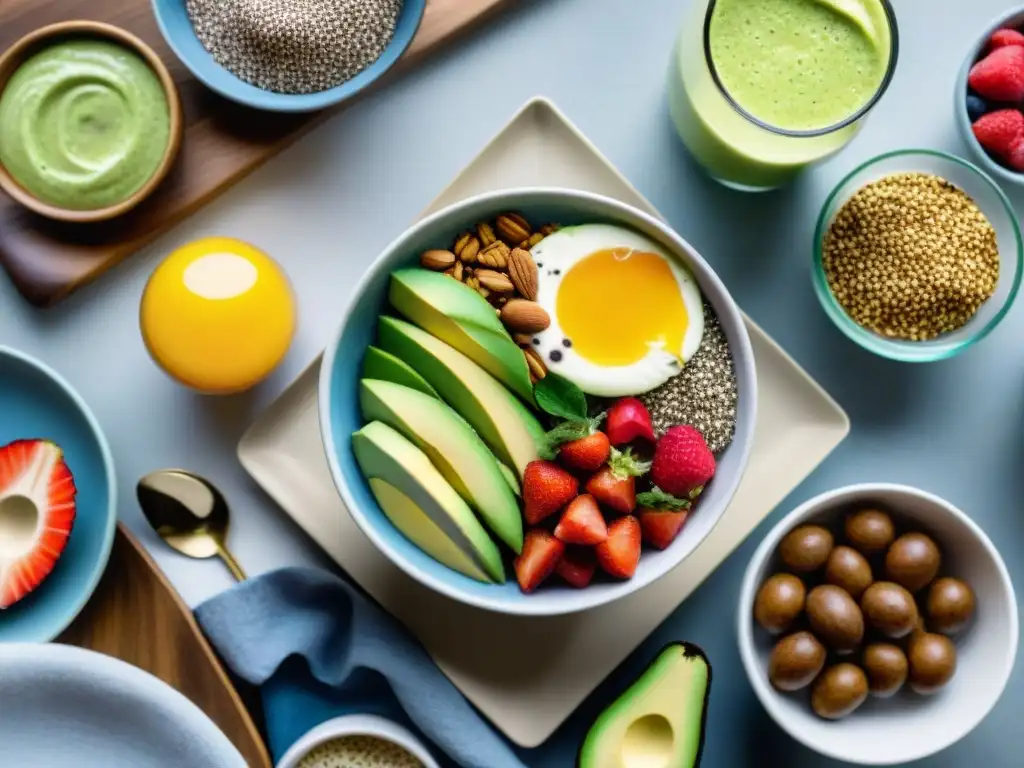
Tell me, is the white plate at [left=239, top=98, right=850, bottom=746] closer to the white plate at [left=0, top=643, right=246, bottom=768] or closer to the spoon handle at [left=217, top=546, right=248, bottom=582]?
the spoon handle at [left=217, top=546, right=248, bottom=582]

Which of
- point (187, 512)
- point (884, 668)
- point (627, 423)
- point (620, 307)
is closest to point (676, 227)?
point (620, 307)

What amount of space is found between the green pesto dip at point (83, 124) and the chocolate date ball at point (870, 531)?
0.80 metres

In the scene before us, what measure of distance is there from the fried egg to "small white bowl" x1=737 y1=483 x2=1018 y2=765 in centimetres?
21

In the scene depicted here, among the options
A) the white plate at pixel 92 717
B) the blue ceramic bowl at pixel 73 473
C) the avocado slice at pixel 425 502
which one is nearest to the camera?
the white plate at pixel 92 717

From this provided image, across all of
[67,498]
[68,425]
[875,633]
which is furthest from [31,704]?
[875,633]

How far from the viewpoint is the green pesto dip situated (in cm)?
115

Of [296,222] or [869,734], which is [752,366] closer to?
[869,734]

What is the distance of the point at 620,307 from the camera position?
1087 mm

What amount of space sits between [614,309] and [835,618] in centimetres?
37

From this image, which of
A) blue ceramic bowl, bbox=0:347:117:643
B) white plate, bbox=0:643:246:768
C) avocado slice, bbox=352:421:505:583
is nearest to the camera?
white plate, bbox=0:643:246:768

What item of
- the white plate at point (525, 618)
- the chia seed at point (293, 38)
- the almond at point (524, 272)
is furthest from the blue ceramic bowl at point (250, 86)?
the almond at point (524, 272)

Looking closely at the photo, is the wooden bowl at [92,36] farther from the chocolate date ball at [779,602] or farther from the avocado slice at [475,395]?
the chocolate date ball at [779,602]

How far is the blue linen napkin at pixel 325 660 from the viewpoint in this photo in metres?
1.12

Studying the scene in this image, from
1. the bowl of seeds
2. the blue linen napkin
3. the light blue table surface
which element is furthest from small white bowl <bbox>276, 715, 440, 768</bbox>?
the bowl of seeds
